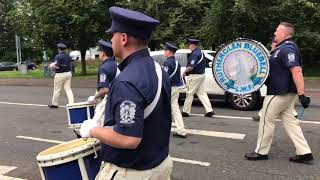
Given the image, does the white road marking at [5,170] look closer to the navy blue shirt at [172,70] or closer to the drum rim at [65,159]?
the drum rim at [65,159]

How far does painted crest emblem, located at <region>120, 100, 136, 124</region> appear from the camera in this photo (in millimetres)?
2777

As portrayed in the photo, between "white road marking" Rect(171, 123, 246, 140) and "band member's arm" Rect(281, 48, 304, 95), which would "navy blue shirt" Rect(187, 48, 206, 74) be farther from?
"band member's arm" Rect(281, 48, 304, 95)

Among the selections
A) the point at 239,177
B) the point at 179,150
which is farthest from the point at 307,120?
the point at 239,177

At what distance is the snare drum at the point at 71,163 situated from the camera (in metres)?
3.46

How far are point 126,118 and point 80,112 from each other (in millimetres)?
4268

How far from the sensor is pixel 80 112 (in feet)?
22.8

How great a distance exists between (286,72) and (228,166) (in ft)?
4.87

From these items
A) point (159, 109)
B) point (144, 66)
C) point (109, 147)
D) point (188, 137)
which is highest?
point (144, 66)

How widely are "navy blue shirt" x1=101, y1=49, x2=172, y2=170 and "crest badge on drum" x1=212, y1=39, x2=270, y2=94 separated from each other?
4.44 meters

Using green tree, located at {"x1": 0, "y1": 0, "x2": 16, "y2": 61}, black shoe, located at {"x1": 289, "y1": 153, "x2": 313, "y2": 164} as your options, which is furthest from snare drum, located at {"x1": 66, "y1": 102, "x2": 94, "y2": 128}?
green tree, located at {"x1": 0, "y1": 0, "x2": 16, "y2": 61}

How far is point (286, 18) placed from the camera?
20.5 meters

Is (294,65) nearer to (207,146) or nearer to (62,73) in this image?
(207,146)

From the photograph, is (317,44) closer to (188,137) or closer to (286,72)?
(188,137)

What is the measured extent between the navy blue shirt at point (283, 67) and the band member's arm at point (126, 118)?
4011mm
